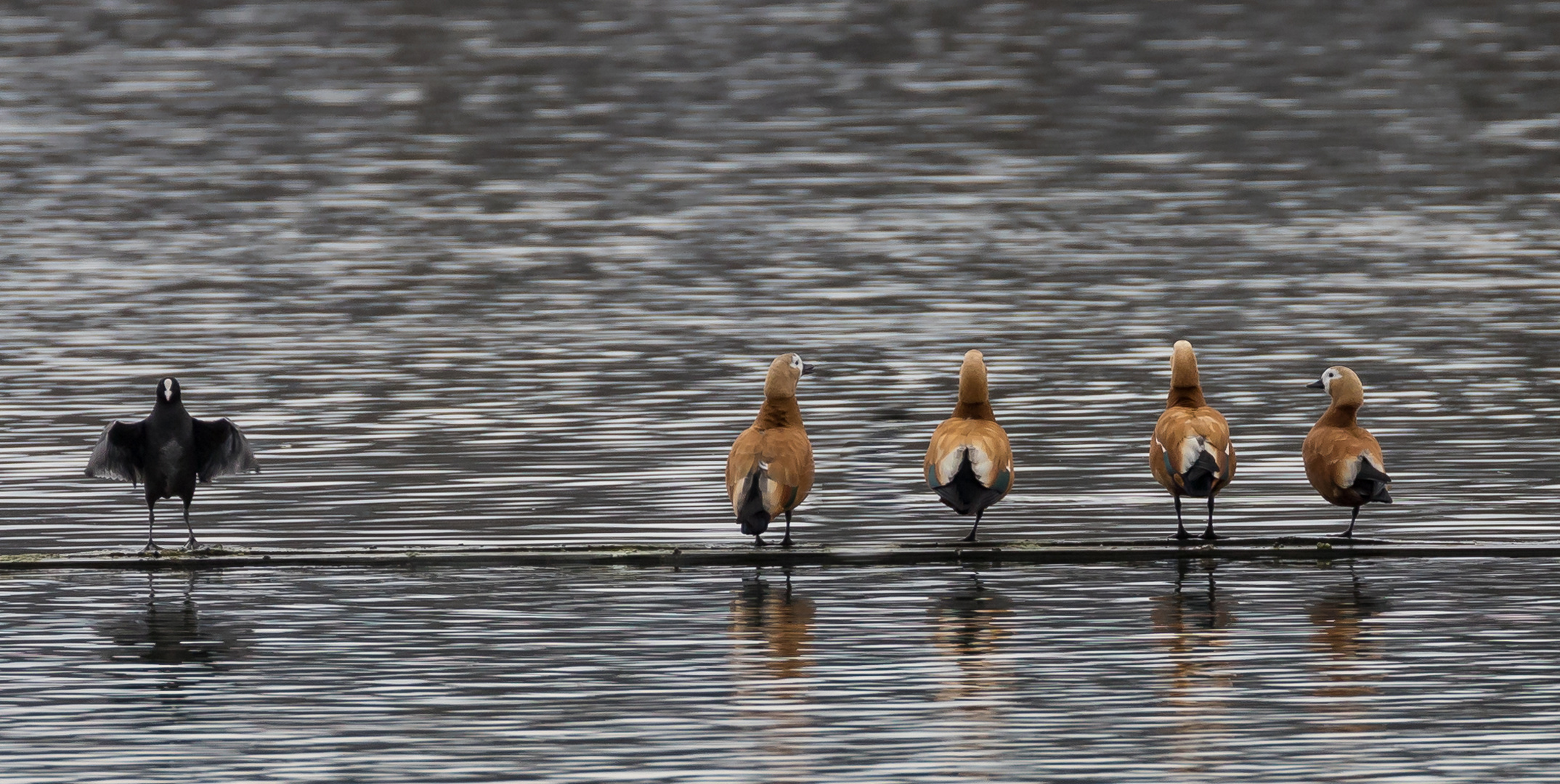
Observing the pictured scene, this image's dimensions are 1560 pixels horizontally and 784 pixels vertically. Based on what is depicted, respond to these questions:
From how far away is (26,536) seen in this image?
17328 millimetres

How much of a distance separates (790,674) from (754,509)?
10.4ft

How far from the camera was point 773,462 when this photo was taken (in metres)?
15.9

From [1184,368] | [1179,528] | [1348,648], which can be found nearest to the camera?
[1348,648]

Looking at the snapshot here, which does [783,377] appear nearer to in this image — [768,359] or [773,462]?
[773,462]

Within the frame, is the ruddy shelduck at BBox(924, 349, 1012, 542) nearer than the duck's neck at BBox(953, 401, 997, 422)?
Yes

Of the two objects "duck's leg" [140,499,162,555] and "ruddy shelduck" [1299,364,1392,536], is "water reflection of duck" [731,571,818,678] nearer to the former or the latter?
"ruddy shelduck" [1299,364,1392,536]

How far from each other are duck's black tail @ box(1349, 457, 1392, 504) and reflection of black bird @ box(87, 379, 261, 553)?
666cm

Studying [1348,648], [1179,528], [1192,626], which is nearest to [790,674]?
[1192,626]

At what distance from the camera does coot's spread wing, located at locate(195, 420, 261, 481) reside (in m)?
16.3

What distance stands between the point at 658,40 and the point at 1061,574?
46871 mm

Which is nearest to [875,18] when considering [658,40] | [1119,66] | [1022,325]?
[658,40]

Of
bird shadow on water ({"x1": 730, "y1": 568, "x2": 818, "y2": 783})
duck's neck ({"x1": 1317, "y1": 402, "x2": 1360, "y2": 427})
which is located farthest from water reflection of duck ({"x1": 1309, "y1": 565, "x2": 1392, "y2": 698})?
bird shadow on water ({"x1": 730, "y1": 568, "x2": 818, "y2": 783})

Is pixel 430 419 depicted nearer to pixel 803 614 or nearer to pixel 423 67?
pixel 803 614

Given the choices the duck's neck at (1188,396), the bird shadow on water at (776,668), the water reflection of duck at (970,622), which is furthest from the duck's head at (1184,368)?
the bird shadow on water at (776,668)
